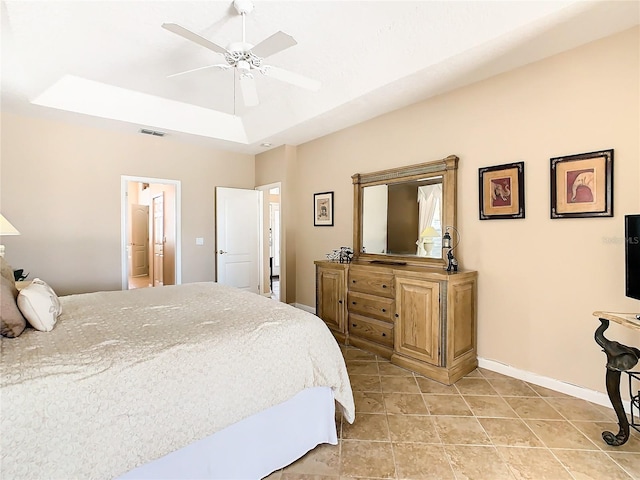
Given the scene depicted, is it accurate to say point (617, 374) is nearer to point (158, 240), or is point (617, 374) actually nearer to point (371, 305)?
point (371, 305)

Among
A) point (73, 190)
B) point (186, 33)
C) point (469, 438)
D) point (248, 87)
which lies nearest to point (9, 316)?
point (186, 33)

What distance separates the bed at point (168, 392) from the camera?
43.4 inches

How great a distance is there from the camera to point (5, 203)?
12.1 feet

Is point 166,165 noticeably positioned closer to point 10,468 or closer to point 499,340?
point 10,468

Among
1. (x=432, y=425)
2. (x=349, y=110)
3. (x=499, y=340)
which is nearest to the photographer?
(x=432, y=425)

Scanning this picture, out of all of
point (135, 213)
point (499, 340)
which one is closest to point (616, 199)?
point (499, 340)

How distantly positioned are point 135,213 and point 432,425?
7.69 m

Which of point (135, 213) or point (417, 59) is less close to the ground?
point (417, 59)

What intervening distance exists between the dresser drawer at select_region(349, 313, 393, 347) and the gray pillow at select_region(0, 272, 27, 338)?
2710mm

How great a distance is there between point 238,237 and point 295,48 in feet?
10.8

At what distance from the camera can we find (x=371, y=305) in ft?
10.9

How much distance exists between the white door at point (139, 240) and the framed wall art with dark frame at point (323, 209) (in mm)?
4936

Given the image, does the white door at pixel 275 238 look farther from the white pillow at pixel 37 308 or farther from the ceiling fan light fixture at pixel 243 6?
the white pillow at pixel 37 308

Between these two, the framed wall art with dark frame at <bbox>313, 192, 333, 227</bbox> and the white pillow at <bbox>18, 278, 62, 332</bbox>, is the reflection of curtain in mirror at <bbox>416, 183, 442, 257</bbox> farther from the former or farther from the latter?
the white pillow at <bbox>18, 278, 62, 332</bbox>
